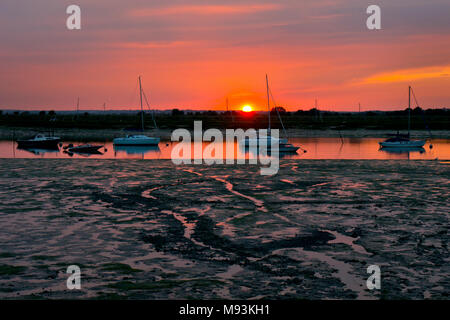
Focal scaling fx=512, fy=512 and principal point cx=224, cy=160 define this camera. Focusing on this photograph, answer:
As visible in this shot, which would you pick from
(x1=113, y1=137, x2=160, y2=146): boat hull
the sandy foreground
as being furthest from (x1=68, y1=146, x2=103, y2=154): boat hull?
the sandy foreground

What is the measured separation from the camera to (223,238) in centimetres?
1505

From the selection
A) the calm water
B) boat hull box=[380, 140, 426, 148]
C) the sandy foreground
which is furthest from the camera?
boat hull box=[380, 140, 426, 148]

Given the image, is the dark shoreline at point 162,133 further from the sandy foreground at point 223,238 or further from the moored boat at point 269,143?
the sandy foreground at point 223,238

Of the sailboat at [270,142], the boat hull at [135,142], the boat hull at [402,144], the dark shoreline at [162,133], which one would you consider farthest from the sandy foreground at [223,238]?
the dark shoreline at [162,133]

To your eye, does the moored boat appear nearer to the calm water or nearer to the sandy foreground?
the calm water

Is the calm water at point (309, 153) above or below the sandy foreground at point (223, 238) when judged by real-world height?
above

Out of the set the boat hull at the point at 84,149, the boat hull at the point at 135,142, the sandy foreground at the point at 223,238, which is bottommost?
the sandy foreground at the point at 223,238

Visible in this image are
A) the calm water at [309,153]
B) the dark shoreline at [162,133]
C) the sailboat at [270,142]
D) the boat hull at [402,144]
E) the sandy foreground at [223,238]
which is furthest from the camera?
the dark shoreline at [162,133]

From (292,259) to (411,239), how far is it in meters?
4.27

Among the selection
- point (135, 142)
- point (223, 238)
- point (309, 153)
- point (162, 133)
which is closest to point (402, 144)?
point (309, 153)

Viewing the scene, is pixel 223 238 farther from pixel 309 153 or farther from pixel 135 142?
pixel 135 142

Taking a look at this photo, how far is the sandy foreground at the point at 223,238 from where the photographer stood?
10.9 metres

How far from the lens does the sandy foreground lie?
35.8ft

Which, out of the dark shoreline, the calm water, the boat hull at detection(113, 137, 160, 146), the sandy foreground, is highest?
the dark shoreline
